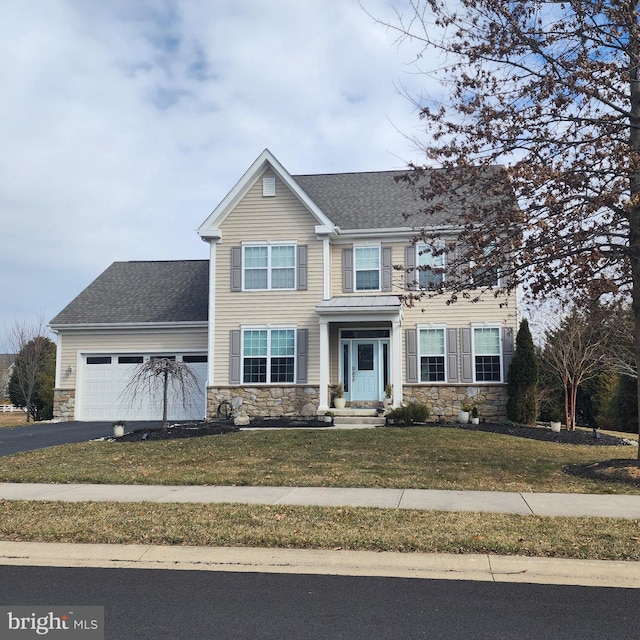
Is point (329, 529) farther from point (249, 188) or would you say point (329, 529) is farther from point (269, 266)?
point (249, 188)

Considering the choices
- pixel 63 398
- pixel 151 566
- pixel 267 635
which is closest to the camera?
pixel 267 635

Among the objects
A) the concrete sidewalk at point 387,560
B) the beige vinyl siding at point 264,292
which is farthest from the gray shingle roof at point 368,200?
the concrete sidewalk at point 387,560

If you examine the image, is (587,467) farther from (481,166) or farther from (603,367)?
(603,367)

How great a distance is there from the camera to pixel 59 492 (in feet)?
31.3

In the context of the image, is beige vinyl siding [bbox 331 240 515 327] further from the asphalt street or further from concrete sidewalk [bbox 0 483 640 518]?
the asphalt street

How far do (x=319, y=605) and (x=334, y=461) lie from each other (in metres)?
A: 7.04

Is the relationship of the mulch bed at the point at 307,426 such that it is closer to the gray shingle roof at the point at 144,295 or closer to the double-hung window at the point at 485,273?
the gray shingle roof at the point at 144,295

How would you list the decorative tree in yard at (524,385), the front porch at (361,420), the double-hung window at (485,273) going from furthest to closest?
the decorative tree in yard at (524,385) → the front porch at (361,420) → the double-hung window at (485,273)

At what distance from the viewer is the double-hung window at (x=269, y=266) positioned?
69.9 feet

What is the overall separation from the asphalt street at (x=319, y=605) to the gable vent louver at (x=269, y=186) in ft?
54.8

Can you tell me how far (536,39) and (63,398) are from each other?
1956 cm

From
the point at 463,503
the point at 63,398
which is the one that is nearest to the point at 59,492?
the point at 463,503

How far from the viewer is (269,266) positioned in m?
21.4

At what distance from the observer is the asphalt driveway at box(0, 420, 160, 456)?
52.3ft
